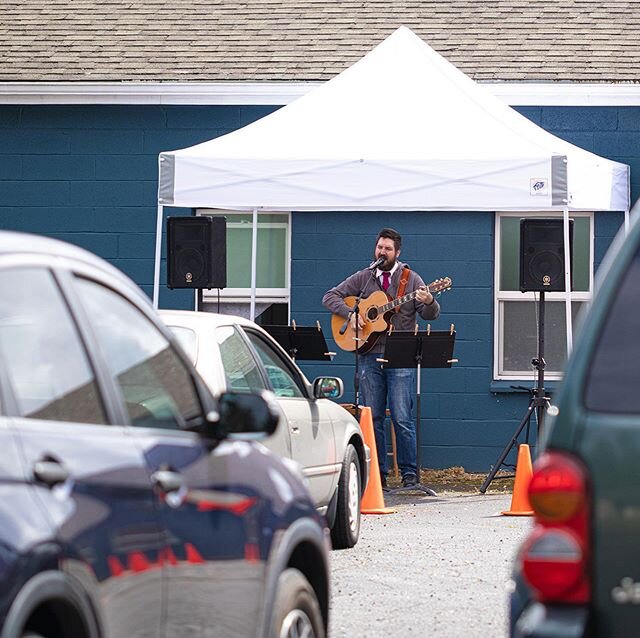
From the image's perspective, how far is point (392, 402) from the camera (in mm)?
13422

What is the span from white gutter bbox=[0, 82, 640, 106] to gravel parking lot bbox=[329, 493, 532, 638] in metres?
4.68

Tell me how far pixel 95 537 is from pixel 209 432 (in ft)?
2.95

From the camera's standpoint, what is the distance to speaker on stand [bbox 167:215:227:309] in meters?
13.2

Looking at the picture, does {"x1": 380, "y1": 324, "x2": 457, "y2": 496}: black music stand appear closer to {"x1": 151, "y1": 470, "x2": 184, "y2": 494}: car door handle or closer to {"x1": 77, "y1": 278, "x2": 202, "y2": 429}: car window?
{"x1": 77, "y1": 278, "x2": 202, "y2": 429}: car window

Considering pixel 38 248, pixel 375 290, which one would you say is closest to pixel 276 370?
pixel 375 290

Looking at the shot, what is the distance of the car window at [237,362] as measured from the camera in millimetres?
8516

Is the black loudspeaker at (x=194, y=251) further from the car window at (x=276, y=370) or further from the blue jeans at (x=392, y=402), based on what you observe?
the car window at (x=276, y=370)

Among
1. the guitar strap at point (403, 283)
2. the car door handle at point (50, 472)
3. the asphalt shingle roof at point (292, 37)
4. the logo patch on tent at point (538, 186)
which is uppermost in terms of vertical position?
the asphalt shingle roof at point (292, 37)

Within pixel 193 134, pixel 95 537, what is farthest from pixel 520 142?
pixel 95 537

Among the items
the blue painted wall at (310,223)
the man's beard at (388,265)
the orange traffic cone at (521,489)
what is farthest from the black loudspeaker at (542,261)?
the blue painted wall at (310,223)

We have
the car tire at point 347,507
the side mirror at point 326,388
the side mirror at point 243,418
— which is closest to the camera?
the side mirror at point 243,418

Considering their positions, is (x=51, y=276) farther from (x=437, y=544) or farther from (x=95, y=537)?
(x=437, y=544)

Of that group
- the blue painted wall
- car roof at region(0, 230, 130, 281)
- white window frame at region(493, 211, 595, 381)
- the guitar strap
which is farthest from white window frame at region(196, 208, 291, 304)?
car roof at region(0, 230, 130, 281)

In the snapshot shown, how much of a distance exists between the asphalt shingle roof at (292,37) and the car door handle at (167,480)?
11844 mm
